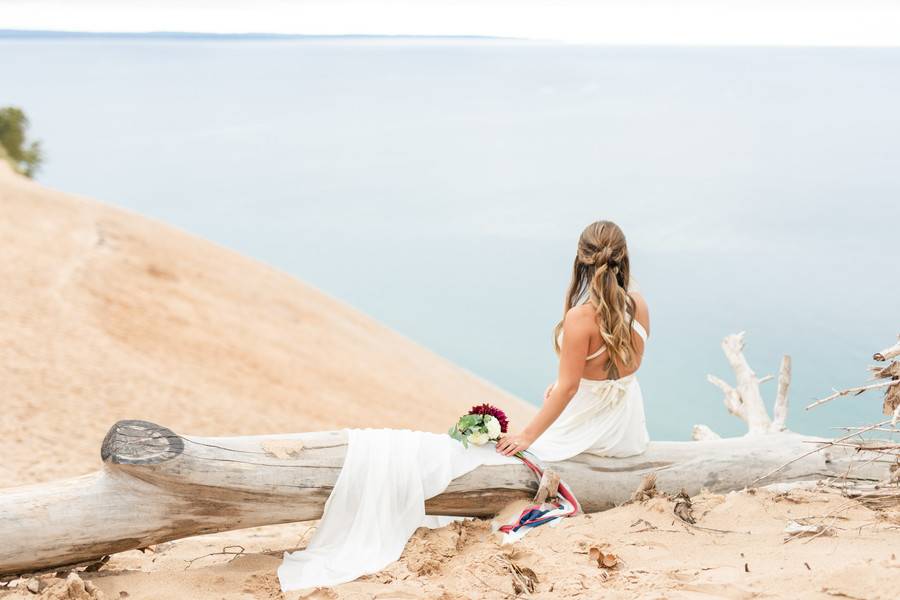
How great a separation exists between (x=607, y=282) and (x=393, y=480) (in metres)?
1.64

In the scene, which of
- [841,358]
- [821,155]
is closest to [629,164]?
[821,155]

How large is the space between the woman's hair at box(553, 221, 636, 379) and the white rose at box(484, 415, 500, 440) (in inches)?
30.8

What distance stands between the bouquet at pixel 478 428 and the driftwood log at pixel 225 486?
18cm

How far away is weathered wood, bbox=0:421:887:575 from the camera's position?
4.22 m

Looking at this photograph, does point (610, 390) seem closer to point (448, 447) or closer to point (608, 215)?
point (448, 447)

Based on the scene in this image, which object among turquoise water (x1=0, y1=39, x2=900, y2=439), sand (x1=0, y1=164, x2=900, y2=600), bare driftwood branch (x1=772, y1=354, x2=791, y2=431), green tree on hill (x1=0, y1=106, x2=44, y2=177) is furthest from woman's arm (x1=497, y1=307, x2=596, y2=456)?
green tree on hill (x1=0, y1=106, x2=44, y2=177)

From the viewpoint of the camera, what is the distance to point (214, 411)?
14.8m

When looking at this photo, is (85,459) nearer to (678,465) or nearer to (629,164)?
(678,465)

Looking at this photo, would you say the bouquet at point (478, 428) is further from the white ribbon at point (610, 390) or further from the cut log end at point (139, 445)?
the cut log end at point (139, 445)

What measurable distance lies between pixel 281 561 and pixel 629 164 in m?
142

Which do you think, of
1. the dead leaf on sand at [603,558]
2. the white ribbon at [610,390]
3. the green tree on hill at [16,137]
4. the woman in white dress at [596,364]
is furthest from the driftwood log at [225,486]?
the green tree on hill at [16,137]

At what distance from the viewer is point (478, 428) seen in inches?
197

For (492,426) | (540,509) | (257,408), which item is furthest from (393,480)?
(257,408)

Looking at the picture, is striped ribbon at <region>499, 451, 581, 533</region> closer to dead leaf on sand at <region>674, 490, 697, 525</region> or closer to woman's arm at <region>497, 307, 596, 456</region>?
woman's arm at <region>497, 307, 596, 456</region>
